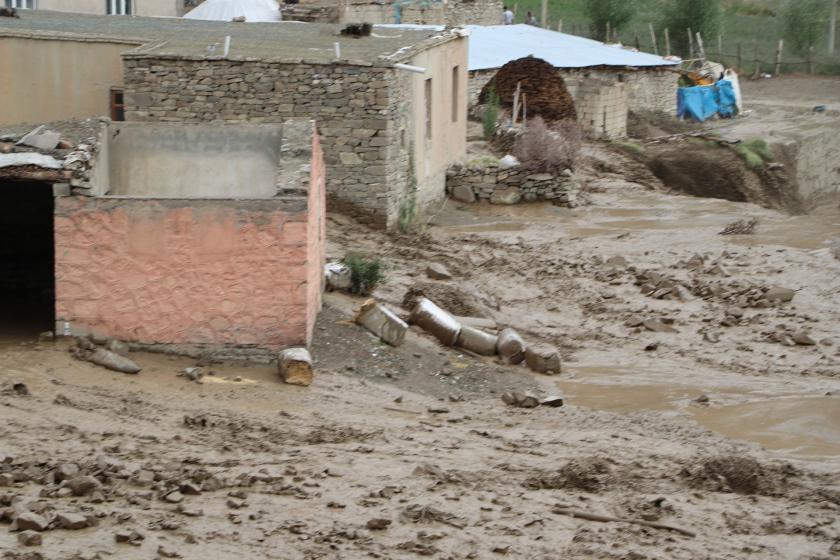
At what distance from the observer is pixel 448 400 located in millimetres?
12547

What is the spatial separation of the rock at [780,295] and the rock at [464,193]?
25.2 feet

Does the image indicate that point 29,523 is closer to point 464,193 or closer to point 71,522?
point 71,522

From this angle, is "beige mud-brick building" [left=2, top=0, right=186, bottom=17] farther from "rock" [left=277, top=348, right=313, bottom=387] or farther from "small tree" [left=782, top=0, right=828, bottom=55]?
"small tree" [left=782, top=0, right=828, bottom=55]

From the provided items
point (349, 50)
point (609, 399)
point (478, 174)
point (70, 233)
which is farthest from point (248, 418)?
point (478, 174)

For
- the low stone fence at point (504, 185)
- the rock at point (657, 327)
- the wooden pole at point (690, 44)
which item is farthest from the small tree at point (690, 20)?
the rock at point (657, 327)

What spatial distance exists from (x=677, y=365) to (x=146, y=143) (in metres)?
6.11

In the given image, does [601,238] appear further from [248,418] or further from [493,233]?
[248,418]

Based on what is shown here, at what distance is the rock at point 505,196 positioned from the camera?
24.3 metres

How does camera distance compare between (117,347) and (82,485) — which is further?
(117,347)

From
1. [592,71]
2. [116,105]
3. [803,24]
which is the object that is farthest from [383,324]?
[803,24]

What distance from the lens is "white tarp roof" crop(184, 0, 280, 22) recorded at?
3291 centimetres

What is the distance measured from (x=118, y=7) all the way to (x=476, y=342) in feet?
68.8

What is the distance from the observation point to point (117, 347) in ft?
39.8

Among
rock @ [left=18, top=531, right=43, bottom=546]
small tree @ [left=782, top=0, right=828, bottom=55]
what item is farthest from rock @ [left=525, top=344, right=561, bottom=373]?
small tree @ [left=782, top=0, right=828, bottom=55]
